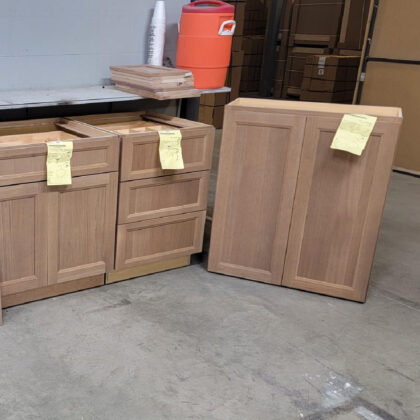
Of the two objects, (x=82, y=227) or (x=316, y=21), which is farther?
(x=316, y=21)

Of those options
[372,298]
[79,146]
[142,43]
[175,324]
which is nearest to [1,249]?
[79,146]

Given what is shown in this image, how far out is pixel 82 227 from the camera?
2.38 meters

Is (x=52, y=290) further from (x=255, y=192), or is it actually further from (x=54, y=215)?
(x=255, y=192)

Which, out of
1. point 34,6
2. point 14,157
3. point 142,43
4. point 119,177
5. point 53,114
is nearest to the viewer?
point 14,157

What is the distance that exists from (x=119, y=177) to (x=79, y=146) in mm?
249

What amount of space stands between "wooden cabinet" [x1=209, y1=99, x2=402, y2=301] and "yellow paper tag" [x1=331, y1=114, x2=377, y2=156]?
0.04 meters

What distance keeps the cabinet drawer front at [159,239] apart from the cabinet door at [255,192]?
122 mm

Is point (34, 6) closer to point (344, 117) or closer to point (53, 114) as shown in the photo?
point (53, 114)

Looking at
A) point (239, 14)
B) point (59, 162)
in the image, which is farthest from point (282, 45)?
point (59, 162)

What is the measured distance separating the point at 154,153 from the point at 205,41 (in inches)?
32.5

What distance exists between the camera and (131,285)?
2607mm

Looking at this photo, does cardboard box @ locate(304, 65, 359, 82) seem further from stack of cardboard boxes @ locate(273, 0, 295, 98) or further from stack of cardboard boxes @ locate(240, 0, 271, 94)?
stack of cardboard boxes @ locate(240, 0, 271, 94)

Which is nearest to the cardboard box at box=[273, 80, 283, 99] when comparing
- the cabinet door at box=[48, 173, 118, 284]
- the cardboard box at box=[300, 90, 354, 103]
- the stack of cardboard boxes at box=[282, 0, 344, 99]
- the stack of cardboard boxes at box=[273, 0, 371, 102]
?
the stack of cardboard boxes at box=[273, 0, 371, 102]

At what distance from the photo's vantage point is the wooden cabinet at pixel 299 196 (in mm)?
2402
